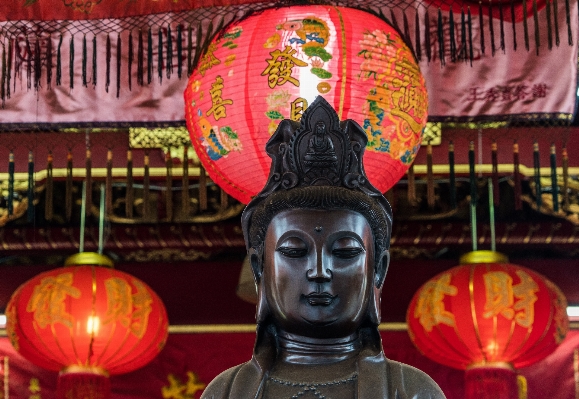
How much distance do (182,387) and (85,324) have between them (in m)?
1.41

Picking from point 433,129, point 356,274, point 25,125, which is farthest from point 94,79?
point 356,274

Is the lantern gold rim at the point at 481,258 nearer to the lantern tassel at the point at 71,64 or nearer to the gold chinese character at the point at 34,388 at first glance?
the lantern tassel at the point at 71,64

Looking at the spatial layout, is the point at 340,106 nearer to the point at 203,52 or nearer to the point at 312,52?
the point at 312,52

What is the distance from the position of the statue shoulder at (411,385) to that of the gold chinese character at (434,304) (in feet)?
8.82

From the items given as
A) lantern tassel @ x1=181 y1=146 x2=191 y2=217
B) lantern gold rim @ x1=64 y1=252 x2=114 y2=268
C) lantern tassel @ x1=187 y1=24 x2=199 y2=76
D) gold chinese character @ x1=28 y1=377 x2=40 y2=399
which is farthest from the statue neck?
gold chinese character @ x1=28 y1=377 x2=40 y2=399

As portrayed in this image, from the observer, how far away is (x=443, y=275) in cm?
503

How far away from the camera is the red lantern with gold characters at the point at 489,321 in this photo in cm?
479

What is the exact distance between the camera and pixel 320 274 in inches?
86.9

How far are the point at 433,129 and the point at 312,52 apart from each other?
1.37m

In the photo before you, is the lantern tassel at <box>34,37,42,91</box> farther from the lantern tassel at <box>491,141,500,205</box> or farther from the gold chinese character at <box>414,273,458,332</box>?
the gold chinese character at <box>414,273,458,332</box>

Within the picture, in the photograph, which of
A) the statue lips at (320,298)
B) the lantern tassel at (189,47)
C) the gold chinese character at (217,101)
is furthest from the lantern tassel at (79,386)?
the statue lips at (320,298)

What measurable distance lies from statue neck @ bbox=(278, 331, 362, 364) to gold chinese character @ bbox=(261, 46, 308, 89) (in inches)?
58.3

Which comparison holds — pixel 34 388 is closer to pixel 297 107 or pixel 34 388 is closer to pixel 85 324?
pixel 85 324

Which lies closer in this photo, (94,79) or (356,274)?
(356,274)
